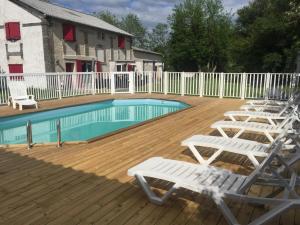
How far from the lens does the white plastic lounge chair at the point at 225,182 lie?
76.5 inches

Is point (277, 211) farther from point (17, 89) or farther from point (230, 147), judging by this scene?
point (17, 89)

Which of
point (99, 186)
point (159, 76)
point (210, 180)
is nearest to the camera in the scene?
point (210, 180)

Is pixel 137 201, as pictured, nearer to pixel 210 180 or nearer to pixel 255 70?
pixel 210 180

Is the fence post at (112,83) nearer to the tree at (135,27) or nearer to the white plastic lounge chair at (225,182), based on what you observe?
the white plastic lounge chair at (225,182)

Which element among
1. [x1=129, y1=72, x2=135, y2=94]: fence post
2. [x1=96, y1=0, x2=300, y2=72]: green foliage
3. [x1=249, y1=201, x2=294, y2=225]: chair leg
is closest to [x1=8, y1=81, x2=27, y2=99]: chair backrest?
[x1=129, y1=72, x2=135, y2=94]: fence post

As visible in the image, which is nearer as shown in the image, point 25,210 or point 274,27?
point 25,210

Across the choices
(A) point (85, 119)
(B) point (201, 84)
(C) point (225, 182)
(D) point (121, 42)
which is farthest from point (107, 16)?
(C) point (225, 182)

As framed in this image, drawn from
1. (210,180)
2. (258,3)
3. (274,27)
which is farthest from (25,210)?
(258,3)

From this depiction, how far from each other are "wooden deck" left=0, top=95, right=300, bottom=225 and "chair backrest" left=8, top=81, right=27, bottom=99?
19.4 feet

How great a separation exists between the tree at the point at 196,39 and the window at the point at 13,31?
1979 centimetres

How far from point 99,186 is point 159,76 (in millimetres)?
11169

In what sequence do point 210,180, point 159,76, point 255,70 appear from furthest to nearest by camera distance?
point 255,70 < point 159,76 < point 210,180

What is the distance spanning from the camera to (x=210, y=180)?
97.5 inches

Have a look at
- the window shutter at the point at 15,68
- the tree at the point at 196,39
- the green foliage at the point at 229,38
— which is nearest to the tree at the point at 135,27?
the green foliage at the point at 229,38
